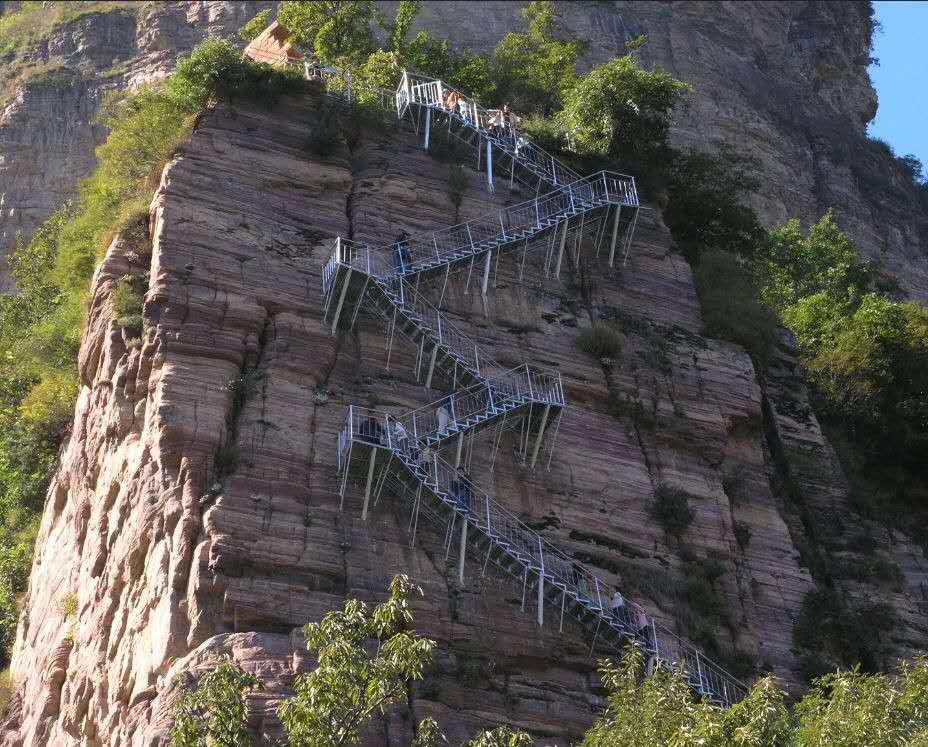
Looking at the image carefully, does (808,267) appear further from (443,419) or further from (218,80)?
(443,419)

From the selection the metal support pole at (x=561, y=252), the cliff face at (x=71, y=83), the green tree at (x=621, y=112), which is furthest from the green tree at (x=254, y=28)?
the metal support pole at (x=561, y=252)

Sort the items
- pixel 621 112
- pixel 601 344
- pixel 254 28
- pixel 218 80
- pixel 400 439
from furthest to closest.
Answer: pixel 254 28 < pixel 621 112 < pixel 218 80 < pixel 601 344 < pixel 400 439

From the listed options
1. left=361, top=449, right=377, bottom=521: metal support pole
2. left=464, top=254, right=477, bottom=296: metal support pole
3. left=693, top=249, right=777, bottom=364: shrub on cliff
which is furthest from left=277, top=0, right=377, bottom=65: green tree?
left=361, top=449, right=377, bottom=521: metal support pole

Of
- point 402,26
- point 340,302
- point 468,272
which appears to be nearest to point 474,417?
point 340,302

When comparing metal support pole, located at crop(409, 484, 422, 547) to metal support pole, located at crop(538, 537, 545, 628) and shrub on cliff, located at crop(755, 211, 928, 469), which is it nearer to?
metal support pole, located at crop(538, 537, 545, 628)

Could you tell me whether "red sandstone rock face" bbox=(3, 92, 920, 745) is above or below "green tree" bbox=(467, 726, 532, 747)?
above

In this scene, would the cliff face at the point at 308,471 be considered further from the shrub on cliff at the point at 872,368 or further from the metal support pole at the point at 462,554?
the shrub on cliff at the point at 872,368
